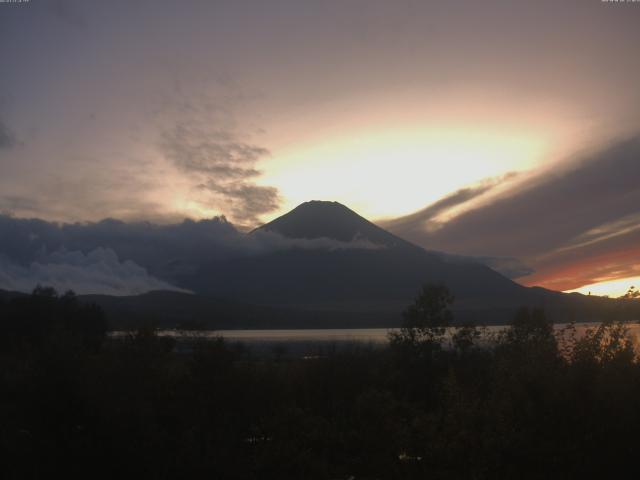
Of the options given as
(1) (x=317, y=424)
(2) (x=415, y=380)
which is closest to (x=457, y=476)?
(1) (x=317, y=424)

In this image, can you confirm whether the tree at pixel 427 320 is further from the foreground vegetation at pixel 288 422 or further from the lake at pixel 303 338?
the foreground vegetation at pixel 288 422

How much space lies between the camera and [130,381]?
16625mm

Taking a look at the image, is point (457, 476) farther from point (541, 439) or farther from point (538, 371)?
point (538, 371)

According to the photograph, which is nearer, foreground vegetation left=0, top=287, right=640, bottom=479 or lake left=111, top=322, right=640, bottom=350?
foreground vegetation left=0, top=287, right=640, bottom=479

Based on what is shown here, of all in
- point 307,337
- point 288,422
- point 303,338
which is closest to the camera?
point 288,422

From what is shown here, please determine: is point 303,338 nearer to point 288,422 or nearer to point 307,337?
point 307,337

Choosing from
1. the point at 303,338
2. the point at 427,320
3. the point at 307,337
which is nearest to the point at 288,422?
the point at 427,320

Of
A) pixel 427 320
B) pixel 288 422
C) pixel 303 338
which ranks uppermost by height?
pixel 427 320

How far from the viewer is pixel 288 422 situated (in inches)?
646

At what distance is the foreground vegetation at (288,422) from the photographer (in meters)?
13.0

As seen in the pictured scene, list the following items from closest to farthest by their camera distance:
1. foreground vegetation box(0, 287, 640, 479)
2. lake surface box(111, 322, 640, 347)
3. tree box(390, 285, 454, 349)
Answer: foreground vegetation box(0, 287, 640, 479) < lake surface box(111, 322, 640, 347) < tree box(390, 285, 454, 349)

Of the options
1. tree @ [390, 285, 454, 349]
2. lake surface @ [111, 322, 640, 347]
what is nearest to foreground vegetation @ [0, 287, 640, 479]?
lake surface @ [111, 322, 640, 347]

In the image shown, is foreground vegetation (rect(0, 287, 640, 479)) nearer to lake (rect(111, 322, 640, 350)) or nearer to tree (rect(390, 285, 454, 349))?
lake (rect(111, 322, 640, 350))

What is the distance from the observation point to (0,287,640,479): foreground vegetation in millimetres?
13047
